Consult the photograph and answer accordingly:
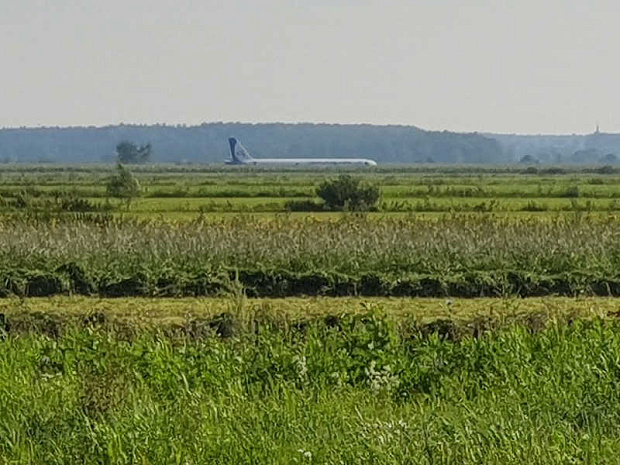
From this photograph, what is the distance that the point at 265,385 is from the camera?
8820 mm

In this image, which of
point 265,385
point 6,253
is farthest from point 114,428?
point 6,253

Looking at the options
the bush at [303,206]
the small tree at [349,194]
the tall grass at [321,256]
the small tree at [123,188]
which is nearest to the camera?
the tall grass at [321,256]

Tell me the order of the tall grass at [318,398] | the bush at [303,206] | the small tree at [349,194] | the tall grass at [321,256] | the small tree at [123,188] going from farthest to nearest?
the small tree at [123,188], the bush at [303,206], the small tree at [349,194], the tall grass at [321,256], the tall grass at [318,398]

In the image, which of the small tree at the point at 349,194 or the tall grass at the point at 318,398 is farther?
the small tree at the point at 349,194

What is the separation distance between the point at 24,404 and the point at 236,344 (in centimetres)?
272

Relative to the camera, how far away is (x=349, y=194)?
1880 inches

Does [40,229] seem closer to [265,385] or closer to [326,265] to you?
[326,265]

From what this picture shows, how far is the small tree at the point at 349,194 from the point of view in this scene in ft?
155

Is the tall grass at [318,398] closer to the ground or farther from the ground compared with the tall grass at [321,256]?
farther from the ground

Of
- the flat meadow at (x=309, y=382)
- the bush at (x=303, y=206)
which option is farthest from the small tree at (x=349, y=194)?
the flat meadow at (x=309, y=382)

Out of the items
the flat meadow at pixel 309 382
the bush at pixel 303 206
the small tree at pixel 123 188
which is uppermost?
the flat meadow at pixel 309 382

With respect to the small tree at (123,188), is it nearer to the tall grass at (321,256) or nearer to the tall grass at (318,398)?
the tall grass at (321,256)

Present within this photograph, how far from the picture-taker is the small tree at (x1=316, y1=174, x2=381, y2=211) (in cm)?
4719

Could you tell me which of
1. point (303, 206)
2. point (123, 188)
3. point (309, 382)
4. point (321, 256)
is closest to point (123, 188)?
point (123, 188)
